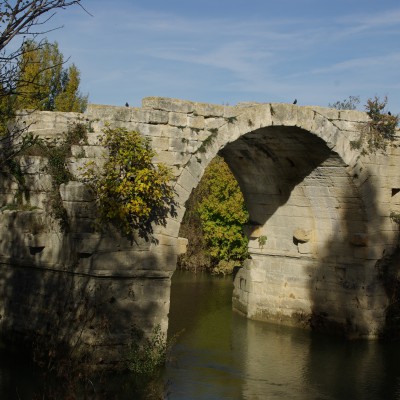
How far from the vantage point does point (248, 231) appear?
44.3ft

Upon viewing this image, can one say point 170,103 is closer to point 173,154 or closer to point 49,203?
point 173,154

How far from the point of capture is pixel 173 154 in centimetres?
934

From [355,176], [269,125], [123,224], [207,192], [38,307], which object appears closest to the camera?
[123,224]

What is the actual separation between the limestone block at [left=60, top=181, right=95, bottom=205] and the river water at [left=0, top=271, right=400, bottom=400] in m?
2.38

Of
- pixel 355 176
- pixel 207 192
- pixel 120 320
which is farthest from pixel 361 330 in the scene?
pixel 207 192

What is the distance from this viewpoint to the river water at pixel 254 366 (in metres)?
8.91

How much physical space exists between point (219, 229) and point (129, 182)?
10682 millimetres

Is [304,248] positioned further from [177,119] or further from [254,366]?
[177,119]

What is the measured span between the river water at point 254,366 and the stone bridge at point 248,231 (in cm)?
56

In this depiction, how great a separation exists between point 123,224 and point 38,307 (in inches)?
73.8

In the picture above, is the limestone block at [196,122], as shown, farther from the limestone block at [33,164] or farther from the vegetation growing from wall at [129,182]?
the limestone block at [33,164]

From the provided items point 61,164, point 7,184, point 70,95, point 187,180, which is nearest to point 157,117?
point 187,180

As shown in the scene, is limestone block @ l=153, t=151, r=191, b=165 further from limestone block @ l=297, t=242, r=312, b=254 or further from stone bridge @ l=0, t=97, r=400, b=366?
limestone block @ l=297, t=242, r=312, b=254

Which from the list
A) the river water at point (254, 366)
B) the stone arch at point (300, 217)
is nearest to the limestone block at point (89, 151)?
the stone arch at point (300, 217)
